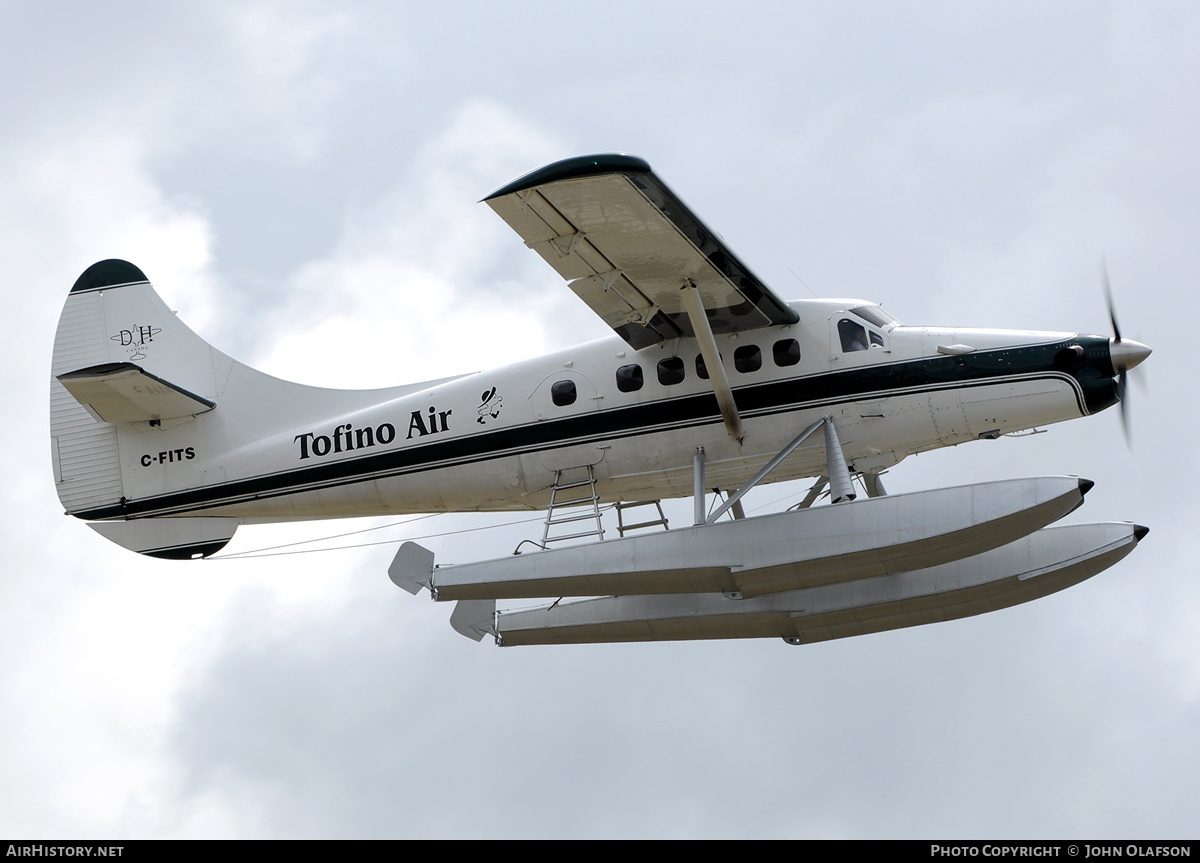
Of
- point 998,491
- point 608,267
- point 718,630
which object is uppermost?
point 608,267

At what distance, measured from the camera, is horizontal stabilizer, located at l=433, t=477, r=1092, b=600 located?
15.8 metres

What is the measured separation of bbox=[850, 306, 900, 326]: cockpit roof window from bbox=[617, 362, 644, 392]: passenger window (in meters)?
2.55

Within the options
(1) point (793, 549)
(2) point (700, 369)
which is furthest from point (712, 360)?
(1) point (793, 549)

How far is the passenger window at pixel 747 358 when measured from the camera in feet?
59.0

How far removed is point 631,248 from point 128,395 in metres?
6.85

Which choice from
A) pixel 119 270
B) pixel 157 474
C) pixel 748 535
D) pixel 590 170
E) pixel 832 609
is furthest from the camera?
pixel 119 270

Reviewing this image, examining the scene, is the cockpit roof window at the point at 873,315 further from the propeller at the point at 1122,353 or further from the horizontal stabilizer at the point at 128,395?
the horizontal stabilizer at the point at 128,395

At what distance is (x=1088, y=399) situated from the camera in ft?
56.4

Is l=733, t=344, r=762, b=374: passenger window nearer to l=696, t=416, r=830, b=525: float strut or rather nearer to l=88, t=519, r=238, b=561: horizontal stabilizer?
l=696, t=416, r=830, b=525: float strut

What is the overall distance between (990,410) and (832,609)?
283cm

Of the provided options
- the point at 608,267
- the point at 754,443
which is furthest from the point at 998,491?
the point at 608,267

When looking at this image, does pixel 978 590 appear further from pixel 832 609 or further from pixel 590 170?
pixel 590 170

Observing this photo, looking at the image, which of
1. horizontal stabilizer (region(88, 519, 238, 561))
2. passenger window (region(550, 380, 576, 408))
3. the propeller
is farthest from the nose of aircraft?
horizontal stabilizer (region(88, 519, 238, 561))

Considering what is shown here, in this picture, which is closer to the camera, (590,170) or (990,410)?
(590,170)
